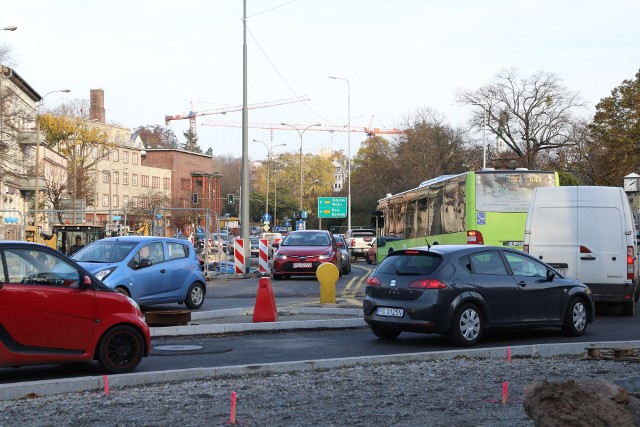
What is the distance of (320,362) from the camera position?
10875mm

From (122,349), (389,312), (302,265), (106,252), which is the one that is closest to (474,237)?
(302,265)

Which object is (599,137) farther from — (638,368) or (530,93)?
(638,368)

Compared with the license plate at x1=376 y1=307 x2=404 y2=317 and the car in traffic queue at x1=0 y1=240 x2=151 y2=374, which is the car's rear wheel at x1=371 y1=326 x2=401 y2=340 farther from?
the car in traffic queue at x1=0 y1=240 x2=151 y2=374

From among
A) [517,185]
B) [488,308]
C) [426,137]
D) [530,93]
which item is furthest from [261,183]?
[488,308]

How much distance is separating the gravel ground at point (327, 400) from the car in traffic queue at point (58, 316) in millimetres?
1008

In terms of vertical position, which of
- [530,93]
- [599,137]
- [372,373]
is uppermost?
[530,93]

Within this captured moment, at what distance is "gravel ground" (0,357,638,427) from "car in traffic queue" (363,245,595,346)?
7.44ft

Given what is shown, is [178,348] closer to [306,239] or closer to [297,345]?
[297,345]

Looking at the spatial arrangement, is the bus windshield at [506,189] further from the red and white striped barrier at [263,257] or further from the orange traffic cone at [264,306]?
the orange traffic cone at [264,306]

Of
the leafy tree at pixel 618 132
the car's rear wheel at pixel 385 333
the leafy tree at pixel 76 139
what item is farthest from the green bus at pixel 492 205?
the leafy tree at pixel 76 139

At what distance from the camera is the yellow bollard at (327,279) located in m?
19.9

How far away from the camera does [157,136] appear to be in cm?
16038

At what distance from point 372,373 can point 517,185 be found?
596 inches

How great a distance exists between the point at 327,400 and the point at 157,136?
155m
